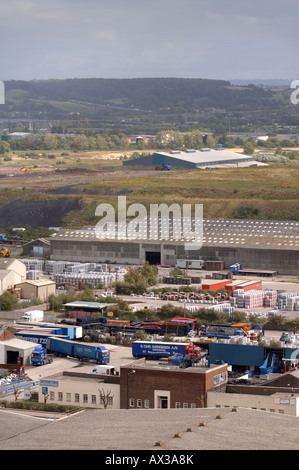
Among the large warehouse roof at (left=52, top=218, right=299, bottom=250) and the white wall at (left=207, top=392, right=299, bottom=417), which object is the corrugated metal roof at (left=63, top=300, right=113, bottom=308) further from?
the white wall at (left=207, top=392, right=299, bottom=417)

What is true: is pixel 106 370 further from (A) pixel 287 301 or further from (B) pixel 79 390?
(A) pixel 287 301

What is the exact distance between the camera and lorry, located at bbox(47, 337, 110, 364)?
3425 cm

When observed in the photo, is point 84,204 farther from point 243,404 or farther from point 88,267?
point 243,404

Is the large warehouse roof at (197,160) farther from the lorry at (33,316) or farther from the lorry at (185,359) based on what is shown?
the lorry at (185,359)

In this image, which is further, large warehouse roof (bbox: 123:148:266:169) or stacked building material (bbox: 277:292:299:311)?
large warehouse roof (bbox: 123:148:266:169)

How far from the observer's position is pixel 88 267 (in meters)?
55.2

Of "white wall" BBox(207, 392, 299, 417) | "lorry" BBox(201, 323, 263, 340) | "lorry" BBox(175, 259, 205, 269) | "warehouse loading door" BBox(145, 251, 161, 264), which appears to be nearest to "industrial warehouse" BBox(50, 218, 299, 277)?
"warehouse loading door" BBox(145, 251, 161, 264)

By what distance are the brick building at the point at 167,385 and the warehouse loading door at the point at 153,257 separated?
105 feet

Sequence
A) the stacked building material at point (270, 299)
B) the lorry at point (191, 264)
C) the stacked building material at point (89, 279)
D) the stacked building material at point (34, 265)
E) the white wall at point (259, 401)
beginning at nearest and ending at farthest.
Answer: the white wall at point (259, 401), the stacked building material at point (270, 299), the stacked building material at point (89, 279), the stacked building material at point (34, 265), the lorry at point (191, 264)

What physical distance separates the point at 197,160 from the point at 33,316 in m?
64.2

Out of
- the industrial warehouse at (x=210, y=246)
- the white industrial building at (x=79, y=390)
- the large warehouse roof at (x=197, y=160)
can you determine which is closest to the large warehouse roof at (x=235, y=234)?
the industrial warehouse at (x=210, y=246)

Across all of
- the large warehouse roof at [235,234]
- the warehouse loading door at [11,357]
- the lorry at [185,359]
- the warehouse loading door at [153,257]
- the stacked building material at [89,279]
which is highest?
the large warehouse roof at [235,234]

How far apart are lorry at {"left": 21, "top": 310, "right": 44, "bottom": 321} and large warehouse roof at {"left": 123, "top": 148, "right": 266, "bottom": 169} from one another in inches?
2393

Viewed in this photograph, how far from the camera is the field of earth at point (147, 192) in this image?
2753 inches
